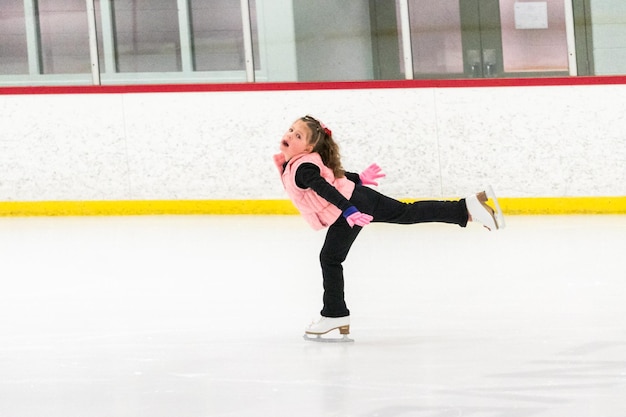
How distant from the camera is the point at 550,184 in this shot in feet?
24.5

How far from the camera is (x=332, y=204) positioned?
4000 mm

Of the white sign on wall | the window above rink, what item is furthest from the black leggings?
the white sign on wall

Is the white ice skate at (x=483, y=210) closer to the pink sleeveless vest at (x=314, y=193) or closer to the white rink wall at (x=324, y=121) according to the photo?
the pink sleeveless vest at (x=314, y=193)

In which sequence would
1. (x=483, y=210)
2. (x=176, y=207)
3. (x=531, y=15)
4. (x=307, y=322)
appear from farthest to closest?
(x=176, y=207) → (x=531, y=15) → (x=307, y=322) → (x=483, y=210)

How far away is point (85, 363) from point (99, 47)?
498cm

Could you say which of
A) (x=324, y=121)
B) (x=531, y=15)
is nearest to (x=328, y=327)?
(x=324, y=121)

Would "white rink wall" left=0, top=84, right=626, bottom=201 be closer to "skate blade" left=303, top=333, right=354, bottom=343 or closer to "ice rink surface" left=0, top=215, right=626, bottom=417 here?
"ice rink surface" left=0, top=215, right=626, bottom=417

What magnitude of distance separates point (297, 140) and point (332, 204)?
0.80 ft

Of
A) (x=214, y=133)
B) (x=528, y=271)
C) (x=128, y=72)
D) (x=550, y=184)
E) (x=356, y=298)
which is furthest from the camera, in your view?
(x=128, y=72)

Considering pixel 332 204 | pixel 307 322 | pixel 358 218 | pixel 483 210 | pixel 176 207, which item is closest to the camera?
pixel 358 218

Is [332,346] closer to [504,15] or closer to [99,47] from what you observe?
[504,15]

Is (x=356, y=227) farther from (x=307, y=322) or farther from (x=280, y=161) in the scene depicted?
(x=307, y=322)

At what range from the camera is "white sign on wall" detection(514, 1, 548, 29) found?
25.7 feet

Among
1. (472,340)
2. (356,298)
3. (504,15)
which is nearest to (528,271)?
(356,298)
